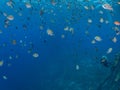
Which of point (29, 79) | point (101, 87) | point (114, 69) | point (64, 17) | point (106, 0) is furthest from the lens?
point (64, 17)

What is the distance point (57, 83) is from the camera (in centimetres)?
2786

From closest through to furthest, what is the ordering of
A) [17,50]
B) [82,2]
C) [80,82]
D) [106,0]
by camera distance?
[80,82], [106,0], [82,2], [17,50]

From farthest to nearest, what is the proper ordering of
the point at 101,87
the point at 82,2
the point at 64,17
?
the point at 64,17
the point at 82,2
the point at 101,87

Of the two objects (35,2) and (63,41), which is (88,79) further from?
(63,41)

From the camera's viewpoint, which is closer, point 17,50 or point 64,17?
point 64,17

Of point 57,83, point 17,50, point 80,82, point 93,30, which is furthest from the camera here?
point 93,30

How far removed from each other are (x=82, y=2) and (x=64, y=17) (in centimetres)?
1225

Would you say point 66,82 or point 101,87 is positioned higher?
point 101,87

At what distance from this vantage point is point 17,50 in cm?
5862

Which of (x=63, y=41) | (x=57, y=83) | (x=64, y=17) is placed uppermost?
(x=57, y=83)

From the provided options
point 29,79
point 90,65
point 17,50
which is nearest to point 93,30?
point 17,50

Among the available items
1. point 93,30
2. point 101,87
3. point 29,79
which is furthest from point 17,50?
point 101,87

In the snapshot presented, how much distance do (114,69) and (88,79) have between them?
9.13m

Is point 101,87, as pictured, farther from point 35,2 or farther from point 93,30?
point 93,30
